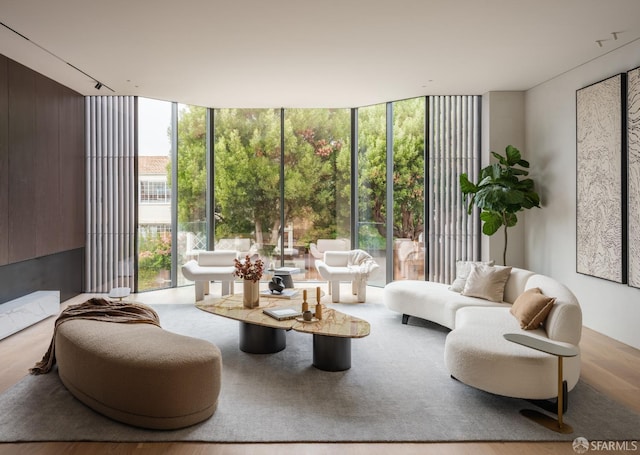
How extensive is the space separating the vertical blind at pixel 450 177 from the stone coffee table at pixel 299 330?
121 inches

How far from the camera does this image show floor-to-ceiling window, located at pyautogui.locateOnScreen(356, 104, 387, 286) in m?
7.34

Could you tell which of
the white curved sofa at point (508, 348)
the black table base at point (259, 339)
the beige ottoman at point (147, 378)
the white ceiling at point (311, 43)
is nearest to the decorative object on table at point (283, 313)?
the black table base at point (259, 339)

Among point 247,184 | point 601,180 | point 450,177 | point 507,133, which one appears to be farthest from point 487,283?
point 247,184

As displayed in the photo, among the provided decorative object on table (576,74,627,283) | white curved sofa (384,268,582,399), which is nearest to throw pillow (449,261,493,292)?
white curved sofa (384,268,582,399)

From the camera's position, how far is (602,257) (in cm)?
486

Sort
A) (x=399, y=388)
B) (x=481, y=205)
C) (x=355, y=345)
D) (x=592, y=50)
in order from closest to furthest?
(x=399, y=388) < (x=355, y=345) < (x=592, y=50) < (x=481, y=205)

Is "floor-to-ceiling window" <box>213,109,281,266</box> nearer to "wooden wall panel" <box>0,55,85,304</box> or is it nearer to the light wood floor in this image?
"wooden wall panel" <box>0,55,85,304</box>

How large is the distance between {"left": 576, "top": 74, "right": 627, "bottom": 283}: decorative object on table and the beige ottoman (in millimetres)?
4301

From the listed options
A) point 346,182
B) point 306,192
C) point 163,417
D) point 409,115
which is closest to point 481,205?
point 409,115

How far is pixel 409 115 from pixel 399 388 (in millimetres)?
4867

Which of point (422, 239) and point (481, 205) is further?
point (422, 239)

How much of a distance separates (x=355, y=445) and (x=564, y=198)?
4516mm

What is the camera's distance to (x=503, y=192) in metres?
5.74

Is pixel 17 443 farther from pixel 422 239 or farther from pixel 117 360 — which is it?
pixel 422 239
